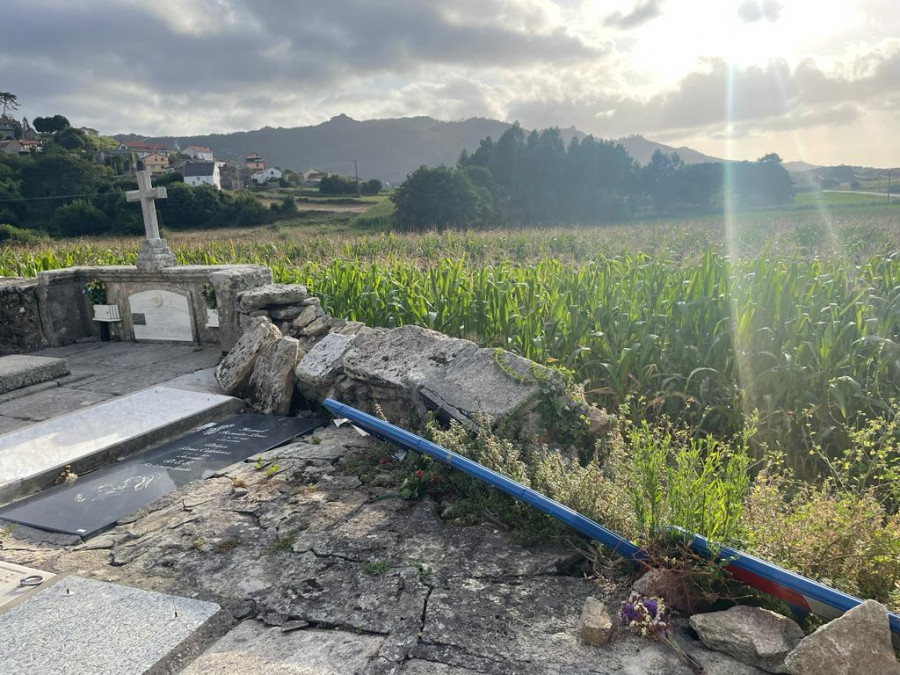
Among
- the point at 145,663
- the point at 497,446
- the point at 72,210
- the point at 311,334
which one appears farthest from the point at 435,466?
the point at 72,210

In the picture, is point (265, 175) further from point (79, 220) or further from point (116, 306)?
point (116, 306)

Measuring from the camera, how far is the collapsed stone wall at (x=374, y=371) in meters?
3.73

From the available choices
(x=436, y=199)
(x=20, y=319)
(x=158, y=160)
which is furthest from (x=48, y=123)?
(x=20, y=319)

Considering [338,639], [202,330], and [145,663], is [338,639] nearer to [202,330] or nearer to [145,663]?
[145,663]

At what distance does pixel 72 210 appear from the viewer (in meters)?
38.6

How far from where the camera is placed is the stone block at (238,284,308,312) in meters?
5.99

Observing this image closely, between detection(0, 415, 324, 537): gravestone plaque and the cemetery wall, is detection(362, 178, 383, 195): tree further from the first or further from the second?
detection(0, 415, 324, 537): gravestone plaque

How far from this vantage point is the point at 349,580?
2623mm

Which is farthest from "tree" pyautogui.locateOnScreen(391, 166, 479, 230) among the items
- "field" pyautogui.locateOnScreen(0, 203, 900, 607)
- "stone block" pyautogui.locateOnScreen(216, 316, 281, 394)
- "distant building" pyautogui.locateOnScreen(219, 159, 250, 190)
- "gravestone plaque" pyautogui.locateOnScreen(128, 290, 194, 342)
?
"distant building" pyautogui.locateOnScreen(219, 159, 250, 190)

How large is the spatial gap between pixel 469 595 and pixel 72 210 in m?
43.7

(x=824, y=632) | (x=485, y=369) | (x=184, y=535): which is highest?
(x=485, y=369)

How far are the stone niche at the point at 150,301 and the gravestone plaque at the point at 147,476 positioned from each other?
1991mm

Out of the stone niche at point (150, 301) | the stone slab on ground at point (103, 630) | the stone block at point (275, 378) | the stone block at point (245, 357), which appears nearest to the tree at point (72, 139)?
the stone niche at point (150, 301)

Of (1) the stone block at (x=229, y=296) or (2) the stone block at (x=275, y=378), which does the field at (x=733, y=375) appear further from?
(2) the stone block at (x=275, y=378)
